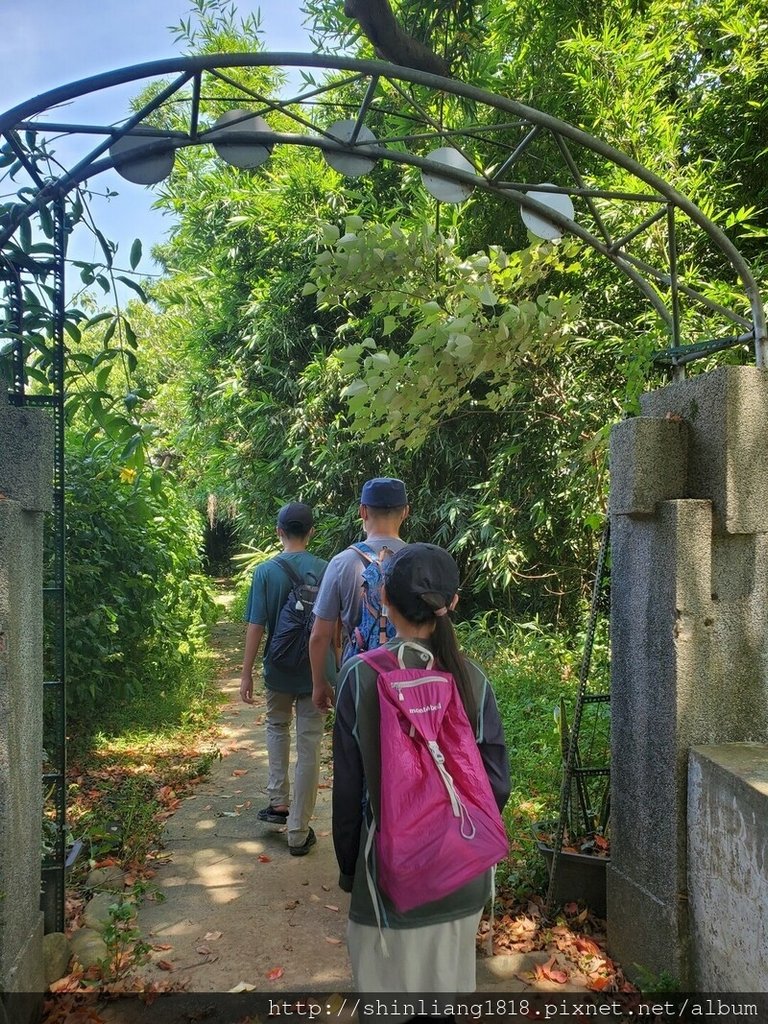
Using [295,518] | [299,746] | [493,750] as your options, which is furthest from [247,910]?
[493,750]

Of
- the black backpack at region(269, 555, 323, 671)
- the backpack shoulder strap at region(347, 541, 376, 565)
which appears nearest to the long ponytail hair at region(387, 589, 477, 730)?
the backpack shoulder strap at region(347, 541, 376, 565)

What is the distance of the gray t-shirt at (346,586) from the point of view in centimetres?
354

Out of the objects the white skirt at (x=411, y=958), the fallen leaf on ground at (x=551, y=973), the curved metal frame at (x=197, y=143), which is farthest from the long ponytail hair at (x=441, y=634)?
the curved metal frame at (x=197, y=143)

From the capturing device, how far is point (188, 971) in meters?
3.05

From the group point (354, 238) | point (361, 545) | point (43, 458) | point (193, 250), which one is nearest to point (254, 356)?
point (193, 250)

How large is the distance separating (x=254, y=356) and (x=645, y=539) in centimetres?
763

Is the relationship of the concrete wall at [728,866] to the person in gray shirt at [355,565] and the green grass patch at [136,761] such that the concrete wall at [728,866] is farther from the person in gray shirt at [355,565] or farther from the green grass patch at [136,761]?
the green grass patch at [136,761]

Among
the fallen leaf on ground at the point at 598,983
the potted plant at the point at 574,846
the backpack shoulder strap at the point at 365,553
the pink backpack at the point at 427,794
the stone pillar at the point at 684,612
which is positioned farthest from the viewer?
the backpack shoulder strap at the point at 365,553

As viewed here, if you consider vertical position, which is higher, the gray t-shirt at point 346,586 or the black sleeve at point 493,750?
the gray t-shirt at point 346,586

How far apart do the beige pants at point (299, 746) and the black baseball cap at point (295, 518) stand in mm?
878

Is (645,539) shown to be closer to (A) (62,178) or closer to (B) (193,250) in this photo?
(A) (62,178)

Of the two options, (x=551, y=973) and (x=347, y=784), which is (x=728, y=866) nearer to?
(x=551, y=973)

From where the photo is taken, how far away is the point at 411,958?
6.43 ft

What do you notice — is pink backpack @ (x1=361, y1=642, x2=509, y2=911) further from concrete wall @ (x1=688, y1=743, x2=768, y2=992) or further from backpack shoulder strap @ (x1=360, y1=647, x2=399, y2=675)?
concrete wall @ (x1=688, y1=743, x2=768, y2=992)
